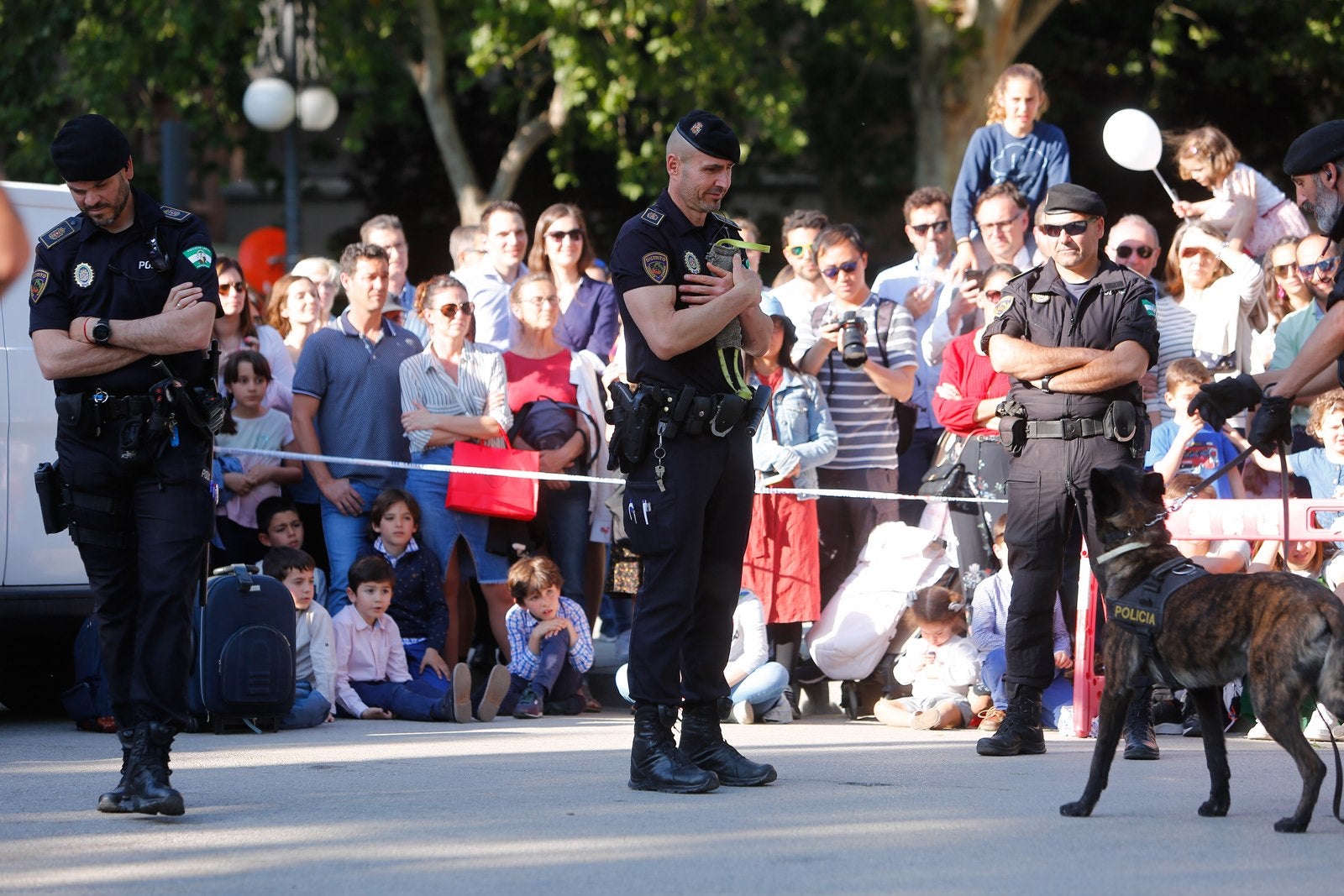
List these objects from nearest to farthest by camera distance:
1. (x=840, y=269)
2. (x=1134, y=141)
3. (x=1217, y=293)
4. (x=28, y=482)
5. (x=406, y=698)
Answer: (x=28, y=482), (x=406, y=698), (x=840, y=269), (x=1217, y=293), (x=1134, y=141)

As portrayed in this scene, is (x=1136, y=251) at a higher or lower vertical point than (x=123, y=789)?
higher

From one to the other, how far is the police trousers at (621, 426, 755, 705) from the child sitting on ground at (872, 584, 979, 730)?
8.65 ft

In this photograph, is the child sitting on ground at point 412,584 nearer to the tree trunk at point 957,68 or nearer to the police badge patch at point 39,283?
the police badge patch at point 39,283

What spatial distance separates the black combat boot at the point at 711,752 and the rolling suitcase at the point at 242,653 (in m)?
2.56

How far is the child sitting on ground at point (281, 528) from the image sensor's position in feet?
30.6

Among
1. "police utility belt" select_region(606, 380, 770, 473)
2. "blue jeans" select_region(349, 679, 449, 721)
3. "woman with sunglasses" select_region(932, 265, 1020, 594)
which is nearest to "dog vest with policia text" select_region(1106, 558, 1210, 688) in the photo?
"police utility belt" select_region(606, 380, 770, 473)

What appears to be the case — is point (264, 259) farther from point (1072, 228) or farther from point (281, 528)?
point (1072, 228)

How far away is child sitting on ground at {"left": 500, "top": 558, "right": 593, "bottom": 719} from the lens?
30.2 feet

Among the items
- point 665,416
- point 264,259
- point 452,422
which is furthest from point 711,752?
point 264,259

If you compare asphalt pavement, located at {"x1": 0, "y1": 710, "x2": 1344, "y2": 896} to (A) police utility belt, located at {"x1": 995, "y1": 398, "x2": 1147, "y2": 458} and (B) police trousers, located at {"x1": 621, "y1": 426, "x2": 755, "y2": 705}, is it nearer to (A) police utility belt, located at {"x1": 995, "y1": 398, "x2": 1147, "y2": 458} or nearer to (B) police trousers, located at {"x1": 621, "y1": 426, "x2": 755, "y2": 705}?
(B) police trousers, located at {"x1": 621, "y1": 426, "x2": 755, "y2": 705}

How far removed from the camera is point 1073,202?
7.31 metres

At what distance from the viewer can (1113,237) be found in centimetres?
995

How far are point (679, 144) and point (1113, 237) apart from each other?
4.47m

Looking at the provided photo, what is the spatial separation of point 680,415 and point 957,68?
14.5 m
